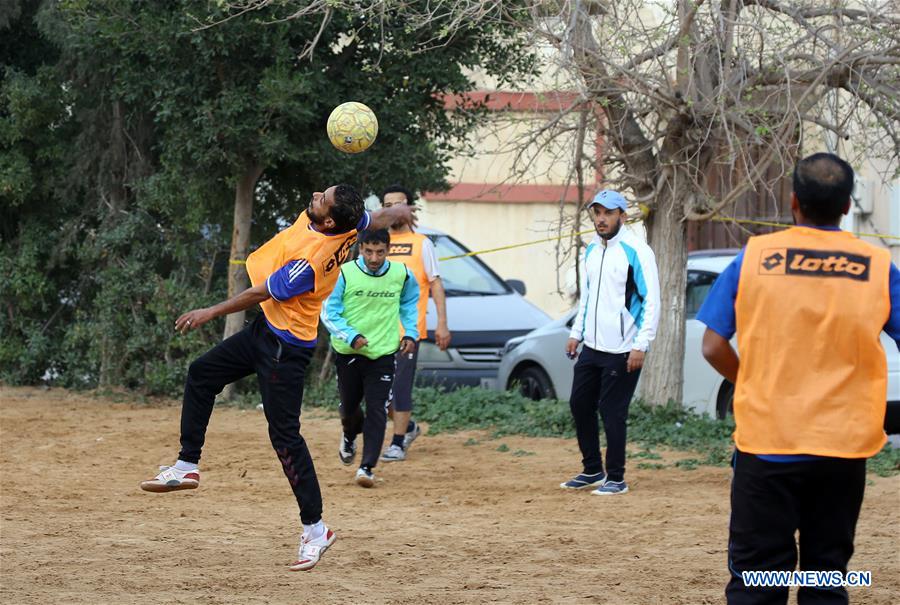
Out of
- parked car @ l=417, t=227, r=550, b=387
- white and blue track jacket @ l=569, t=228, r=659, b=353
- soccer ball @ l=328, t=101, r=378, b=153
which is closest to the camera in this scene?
soccer ball @ l=328, t=101, r=378, b=153

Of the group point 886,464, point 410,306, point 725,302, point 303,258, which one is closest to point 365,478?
point 410,306

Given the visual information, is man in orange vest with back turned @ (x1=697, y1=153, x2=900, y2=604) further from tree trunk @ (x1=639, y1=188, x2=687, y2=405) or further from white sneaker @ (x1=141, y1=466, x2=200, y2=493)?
tree trunk @ (x1=639, y1=188, x2=687, y2=405)

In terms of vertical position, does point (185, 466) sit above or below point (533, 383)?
above

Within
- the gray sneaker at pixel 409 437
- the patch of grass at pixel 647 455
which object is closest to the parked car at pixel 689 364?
the patch of grass at pixel 647 455

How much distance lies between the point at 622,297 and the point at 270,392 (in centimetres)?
313

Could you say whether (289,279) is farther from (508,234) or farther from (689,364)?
(508,234)

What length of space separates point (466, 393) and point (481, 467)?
9.25 feet

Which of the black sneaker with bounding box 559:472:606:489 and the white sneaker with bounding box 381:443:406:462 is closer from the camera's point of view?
the black sneaker with bounding box 559:472:606:489

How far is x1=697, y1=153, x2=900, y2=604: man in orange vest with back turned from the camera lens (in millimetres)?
4355

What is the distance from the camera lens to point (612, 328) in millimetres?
8906

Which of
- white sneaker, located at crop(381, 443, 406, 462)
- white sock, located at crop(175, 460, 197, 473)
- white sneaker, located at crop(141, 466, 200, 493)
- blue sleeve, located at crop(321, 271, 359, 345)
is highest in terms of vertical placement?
blue sleeve, located at crop(321, 271, 359, 345)

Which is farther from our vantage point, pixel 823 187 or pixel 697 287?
pixel 697 287

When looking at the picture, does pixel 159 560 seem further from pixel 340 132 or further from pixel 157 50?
pixel 157 50

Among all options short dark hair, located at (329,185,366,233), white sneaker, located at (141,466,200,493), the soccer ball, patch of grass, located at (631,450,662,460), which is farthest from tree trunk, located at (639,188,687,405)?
white sneaker, located at (141,466,200,493)
